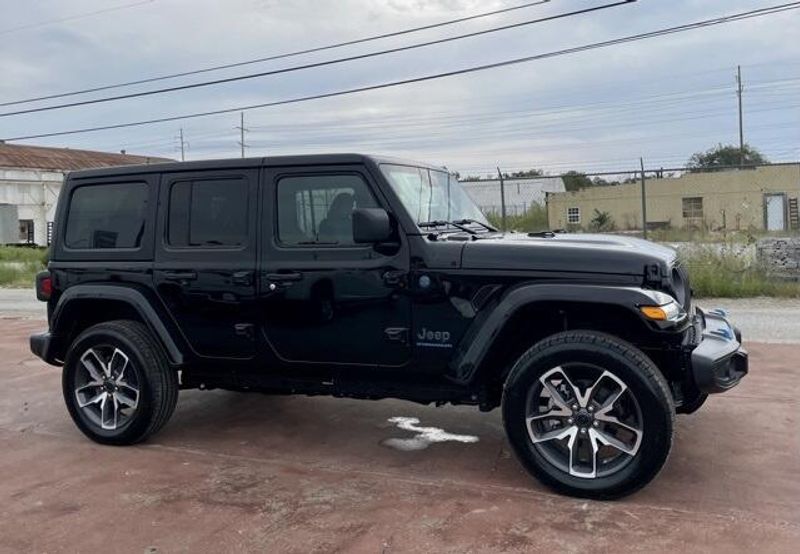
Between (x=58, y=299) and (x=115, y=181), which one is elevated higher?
(x=115, y=181)

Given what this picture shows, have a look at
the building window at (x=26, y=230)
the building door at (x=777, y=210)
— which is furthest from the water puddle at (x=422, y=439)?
the building window at (x=26, y=230)

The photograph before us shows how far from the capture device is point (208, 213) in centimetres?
506

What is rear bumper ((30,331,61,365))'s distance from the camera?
18.1 ft

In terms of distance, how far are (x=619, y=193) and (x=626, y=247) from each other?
42.9m

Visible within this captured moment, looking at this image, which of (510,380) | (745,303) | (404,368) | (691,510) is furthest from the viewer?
(745,303)

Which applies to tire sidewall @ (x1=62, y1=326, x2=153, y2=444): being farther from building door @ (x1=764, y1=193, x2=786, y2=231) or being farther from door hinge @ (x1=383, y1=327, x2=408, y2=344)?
building door @ (x1=764, y1=193, x2=786, y2=231)

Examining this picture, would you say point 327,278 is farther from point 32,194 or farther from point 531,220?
point 32,194

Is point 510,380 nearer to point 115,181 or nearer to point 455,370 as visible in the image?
point 455,370

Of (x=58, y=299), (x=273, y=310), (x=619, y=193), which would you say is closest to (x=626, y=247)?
(x=273, y=310)

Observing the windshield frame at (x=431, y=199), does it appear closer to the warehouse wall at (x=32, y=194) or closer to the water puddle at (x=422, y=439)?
the water puddle at (x=422, y=439)

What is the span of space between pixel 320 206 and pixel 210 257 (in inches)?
33.4

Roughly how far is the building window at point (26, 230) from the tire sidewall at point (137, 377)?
4623cm

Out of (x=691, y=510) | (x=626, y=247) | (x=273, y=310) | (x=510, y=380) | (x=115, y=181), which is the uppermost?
(x=115, y=181)

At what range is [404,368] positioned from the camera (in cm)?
455
